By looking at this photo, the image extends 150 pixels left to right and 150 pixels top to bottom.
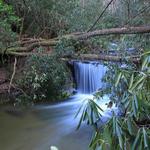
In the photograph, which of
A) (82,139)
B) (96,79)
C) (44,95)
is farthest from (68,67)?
(82,139)

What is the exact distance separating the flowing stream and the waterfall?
47 cm

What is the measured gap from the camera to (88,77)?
8.97 meters

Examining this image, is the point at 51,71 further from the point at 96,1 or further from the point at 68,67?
the point at 96,1

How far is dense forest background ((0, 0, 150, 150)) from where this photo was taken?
2490 millimetres

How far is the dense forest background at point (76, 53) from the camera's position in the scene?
2490 mm

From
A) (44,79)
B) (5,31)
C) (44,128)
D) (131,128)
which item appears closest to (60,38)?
(44,79)

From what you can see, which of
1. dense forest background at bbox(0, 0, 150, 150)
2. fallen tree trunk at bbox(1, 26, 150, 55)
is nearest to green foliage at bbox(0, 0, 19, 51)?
dense forest background at bbox(0, 0, 150, 150)

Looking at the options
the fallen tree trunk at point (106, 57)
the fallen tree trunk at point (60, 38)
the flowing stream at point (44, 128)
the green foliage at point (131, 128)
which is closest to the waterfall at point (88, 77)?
the flowing stream at point (44, 128)

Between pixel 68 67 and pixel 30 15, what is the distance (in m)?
1.82

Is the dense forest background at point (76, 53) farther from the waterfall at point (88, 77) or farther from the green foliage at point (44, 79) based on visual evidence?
the waterfall at point (88, 77)

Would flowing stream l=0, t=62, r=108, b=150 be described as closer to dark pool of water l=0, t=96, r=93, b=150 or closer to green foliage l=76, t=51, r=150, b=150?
dark pool of water l=0, t=96, r=93, b=150

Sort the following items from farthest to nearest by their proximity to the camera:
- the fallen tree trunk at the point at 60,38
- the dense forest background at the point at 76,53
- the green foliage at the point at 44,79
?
the green foliage at the point at 44,79 < the fallen tree trunk at the point at 60,38 < the dense forest background at the point at 76,53

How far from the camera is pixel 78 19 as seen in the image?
28.4 feet

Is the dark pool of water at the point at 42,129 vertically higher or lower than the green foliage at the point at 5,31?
lower
